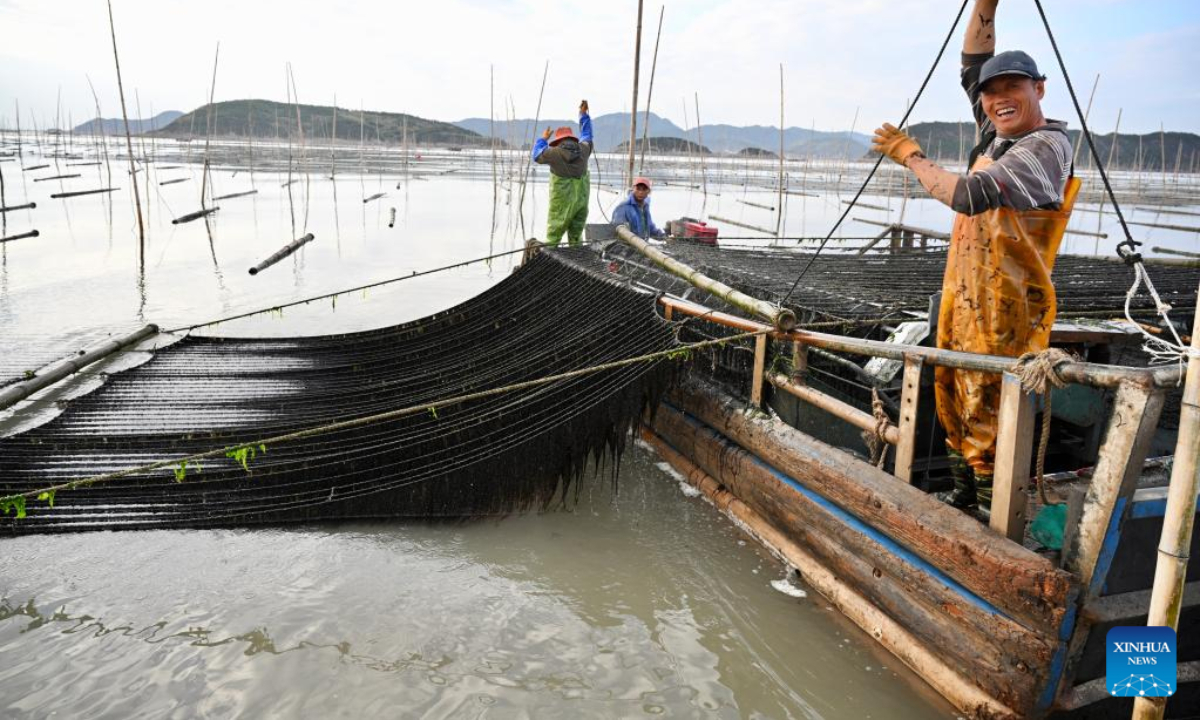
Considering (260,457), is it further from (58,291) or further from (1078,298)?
(58,291)

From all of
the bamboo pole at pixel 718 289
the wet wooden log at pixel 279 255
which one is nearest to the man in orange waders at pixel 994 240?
the bamboo pole at pixel 718 289

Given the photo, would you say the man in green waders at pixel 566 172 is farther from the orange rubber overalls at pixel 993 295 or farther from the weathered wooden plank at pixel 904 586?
the orange rubber overalls at pixel 993 295

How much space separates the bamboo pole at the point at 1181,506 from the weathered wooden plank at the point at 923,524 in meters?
0.42

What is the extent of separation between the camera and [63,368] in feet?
23.3

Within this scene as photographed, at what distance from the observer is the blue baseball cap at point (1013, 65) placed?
2.93m

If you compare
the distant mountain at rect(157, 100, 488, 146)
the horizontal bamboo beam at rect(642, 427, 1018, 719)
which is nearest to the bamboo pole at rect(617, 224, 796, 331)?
the horizontal bamboo beam at rect(642, 427, 1018, 719)

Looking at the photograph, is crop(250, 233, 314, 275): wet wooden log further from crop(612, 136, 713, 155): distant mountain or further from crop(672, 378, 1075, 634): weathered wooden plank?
crop(612, 136, 713, 155): distant mountain

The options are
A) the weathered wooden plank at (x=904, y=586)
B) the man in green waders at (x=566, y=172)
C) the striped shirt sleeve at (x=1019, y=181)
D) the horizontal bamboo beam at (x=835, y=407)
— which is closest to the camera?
the weathered wooden plank at (x=904, y=586)

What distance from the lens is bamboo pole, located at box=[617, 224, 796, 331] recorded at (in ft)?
13.4

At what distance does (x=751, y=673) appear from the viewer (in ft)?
11.5

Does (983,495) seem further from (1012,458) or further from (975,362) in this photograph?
(975,362)

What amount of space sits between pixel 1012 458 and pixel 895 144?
1.33 meters

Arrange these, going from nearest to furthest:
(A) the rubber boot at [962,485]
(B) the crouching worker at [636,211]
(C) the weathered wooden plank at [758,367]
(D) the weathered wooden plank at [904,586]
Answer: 1. (D) the weathered wooden plank at [904,586]
2. (A) the rubber boot at [962,485]
3. (C) the weathered wooden plank at [758,367]
4. (B) the crouching worker at [636,211]

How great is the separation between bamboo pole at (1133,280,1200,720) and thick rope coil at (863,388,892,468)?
139 cm
